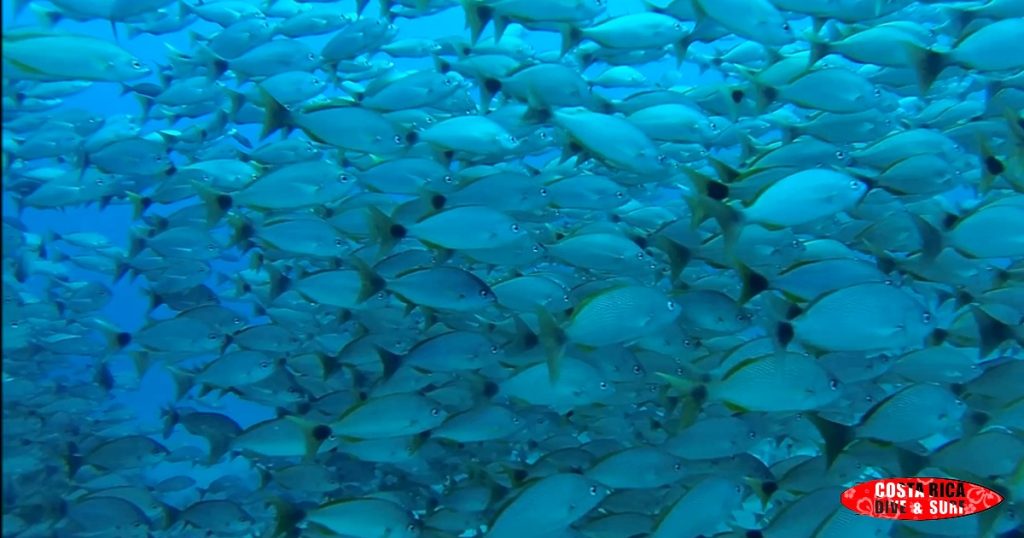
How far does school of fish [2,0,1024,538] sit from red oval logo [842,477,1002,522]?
0.11m

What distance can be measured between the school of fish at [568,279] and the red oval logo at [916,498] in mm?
109

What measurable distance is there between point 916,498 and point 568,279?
2.83m

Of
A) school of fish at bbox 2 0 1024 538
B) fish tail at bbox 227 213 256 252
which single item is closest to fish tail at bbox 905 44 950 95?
school of fish at bbox 2 0 1024 538

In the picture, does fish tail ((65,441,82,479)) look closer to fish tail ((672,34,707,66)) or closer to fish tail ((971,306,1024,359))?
fish tail ((672,34,707,66))

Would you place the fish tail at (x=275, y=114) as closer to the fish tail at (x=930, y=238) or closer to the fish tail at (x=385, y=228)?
the fish tail at (x=385, y=228)

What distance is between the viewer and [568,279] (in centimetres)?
587

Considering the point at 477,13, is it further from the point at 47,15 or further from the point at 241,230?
the point at 47,15

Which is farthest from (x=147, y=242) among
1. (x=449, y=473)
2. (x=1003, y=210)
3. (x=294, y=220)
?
(x=1003, y=210)

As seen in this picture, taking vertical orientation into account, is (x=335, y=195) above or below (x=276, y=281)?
above

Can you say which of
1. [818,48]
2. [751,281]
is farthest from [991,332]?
[818,48]

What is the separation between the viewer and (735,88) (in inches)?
214

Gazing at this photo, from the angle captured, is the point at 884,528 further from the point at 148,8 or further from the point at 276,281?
the point at 148,8

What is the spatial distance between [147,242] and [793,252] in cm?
499

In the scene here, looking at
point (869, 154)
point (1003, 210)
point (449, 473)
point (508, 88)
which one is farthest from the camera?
point (449, 473)
